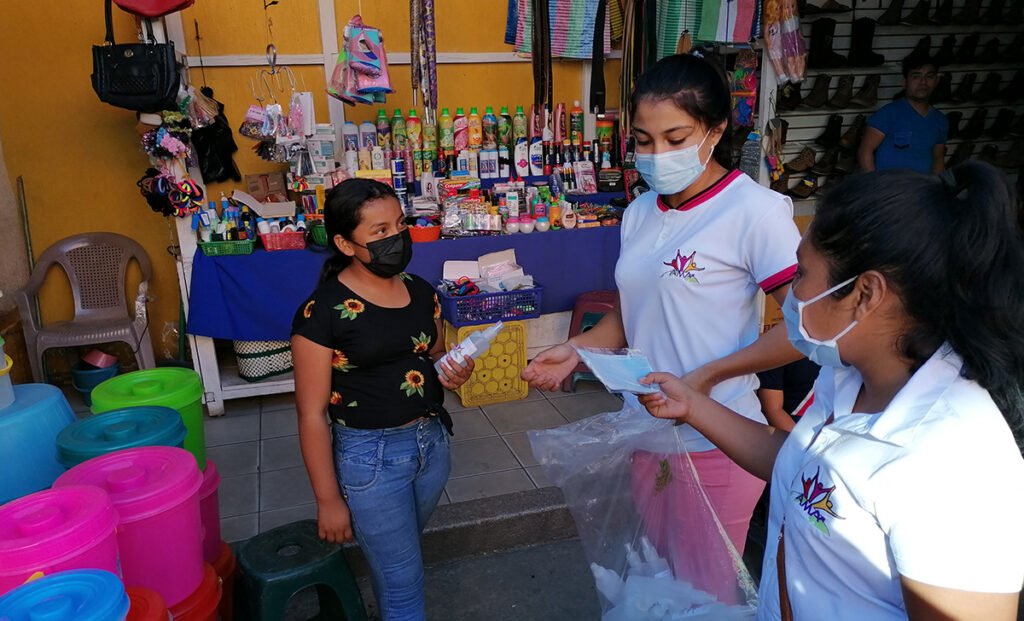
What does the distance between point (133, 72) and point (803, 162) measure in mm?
4737

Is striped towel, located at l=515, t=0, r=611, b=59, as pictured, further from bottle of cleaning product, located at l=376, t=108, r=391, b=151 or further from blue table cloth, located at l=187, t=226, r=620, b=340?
blue table cloth, located at l=187, t=226, r=620, b=340

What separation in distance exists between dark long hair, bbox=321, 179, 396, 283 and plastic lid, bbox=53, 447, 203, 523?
0.66 m

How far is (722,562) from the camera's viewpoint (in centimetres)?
175

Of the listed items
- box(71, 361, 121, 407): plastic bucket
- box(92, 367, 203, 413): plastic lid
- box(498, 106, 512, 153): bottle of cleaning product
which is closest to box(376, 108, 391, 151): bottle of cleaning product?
box(498, 106, 512, 153): bottle of cleaning product

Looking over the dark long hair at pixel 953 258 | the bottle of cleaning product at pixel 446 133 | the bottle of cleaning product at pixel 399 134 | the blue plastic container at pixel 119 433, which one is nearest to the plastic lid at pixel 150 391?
the blue plastic container at pixel 119 433

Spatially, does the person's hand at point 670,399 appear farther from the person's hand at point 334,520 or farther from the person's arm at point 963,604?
the person's hand at point 334,520

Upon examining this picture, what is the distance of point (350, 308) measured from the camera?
75.3 inches

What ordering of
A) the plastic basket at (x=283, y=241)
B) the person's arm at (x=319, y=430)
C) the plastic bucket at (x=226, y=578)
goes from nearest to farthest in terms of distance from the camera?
the person's arm at (x=319, y=430)
the plastic bucket at (x=226, y=578)
the plastic basket at (x=283, y=241)

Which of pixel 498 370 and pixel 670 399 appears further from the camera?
pixel 498 370

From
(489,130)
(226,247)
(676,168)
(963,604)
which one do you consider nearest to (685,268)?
(676,168)

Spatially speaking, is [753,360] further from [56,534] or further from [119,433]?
[119,433]

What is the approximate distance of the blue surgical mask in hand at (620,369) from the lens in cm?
154

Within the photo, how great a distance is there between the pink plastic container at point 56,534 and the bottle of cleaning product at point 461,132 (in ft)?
12.3

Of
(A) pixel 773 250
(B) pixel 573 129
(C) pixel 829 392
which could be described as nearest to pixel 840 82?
(B) pixel 573 129
